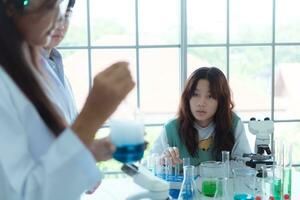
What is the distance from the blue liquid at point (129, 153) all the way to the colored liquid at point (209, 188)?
0.86 meters

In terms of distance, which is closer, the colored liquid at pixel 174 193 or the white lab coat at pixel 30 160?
the white lab coat at pixel 30 160

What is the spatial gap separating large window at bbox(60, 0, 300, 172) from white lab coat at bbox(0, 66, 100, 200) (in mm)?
2255

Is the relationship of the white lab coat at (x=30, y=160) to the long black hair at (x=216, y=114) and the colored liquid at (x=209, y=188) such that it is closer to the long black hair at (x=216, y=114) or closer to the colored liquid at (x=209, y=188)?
the colored liquid at (x=209, y=188)

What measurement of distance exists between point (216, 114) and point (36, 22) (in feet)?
5.96

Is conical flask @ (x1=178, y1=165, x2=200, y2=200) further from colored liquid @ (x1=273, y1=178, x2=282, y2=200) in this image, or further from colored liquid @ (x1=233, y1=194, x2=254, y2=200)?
colored liquid @ (x1=273, y1=178, x2=282, y2=200)

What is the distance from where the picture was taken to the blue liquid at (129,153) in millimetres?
935

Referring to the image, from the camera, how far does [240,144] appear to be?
2.45 meters

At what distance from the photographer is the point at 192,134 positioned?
2484mm

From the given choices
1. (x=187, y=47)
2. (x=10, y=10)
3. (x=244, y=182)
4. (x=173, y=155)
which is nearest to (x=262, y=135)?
(x=244, y=182)

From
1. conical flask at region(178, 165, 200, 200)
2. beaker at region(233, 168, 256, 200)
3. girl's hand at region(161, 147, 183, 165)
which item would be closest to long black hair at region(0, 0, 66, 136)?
conical flask at region(178, 165, 200, 200)

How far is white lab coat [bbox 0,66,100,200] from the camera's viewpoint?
0.80m

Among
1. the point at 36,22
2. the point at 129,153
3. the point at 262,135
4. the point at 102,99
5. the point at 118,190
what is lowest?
the point at 118,190

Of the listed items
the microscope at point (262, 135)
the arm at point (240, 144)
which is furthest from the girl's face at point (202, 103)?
the microscope at point (262, 135)

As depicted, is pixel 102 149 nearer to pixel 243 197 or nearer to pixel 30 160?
pixel 30 160
